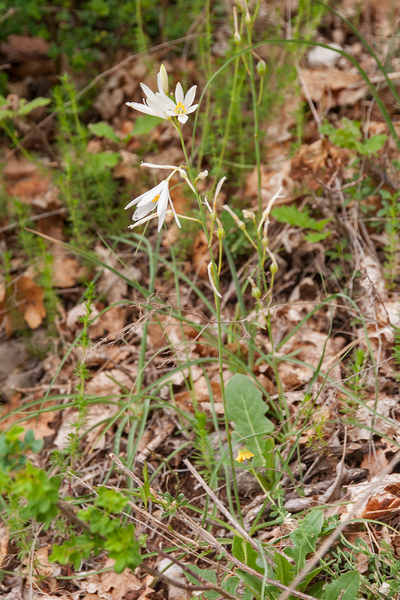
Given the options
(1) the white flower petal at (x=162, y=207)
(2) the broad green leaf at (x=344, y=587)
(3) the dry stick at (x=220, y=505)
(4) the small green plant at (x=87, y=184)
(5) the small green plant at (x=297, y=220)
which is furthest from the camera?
(4) the small green plant at (x=87, y=184)

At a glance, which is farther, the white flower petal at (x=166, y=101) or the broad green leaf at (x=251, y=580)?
the broad green leaf at (x=251, y=580)

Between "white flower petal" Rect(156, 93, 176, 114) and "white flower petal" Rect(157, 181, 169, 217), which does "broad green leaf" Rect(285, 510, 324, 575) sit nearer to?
"white flower petal" Rect(157, 181, 169, 217)

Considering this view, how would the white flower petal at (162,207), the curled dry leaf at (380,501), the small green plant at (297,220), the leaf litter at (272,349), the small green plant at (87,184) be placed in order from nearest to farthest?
1. the white flower petal at (162,207)
2. the curled dry leaf at (380,501)
3. the leaf litter at (272,349)
4. the small green plant at (297,220)
5. the small green plant at (87,184)

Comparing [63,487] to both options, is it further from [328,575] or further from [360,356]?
[360,356]

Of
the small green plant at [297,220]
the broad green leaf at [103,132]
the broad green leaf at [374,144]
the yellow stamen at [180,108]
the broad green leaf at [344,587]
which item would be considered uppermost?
the yellow stamen at [180,108]

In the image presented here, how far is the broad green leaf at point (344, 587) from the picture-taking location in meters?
1.37

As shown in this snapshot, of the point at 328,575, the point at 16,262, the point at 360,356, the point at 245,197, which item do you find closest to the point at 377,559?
the point at 328,575

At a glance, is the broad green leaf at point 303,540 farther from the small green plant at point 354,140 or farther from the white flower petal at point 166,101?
the small green plant at point 354,140

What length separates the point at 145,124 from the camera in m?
2.92

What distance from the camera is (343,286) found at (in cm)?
249

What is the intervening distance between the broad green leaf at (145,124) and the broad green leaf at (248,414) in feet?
5.76

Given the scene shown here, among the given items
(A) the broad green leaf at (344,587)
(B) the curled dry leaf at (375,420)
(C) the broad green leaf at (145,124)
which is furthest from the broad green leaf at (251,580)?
(C) the broad green leaf at (145,124)

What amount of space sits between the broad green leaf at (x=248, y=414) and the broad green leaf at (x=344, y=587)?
51 centimetres

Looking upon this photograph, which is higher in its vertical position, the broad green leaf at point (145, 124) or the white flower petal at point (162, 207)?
the white flower petal at point (162, 207)
